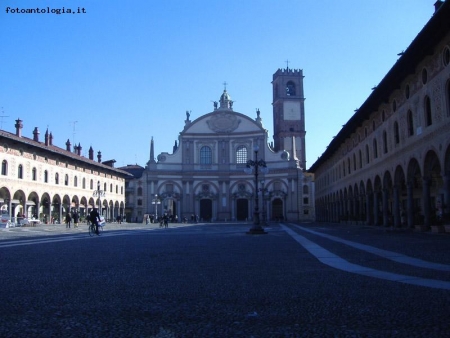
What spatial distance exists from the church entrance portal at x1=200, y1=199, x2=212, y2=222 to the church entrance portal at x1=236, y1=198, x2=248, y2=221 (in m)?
4.35

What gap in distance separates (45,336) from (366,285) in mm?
4058

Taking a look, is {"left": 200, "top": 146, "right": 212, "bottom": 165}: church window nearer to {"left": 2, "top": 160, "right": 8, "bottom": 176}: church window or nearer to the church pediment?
the church pediment

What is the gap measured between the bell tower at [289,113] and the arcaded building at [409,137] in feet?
126

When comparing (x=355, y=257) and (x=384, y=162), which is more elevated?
(x=384, y=162)

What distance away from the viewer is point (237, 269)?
26.3 feet

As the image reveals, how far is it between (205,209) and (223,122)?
46.0 ft

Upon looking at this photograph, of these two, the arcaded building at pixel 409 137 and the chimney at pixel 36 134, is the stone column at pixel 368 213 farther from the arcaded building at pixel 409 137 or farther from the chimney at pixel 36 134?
the chimney at pixel 36 134

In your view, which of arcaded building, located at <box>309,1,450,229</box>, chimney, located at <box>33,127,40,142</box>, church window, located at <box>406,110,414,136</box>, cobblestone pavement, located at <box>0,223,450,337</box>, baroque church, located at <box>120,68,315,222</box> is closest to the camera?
cobblestone pavement, located at <box>0,223,450,337</box>

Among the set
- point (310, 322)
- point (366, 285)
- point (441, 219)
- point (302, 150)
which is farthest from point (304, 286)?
point (302, 150)

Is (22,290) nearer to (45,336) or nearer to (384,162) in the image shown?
(45,336)

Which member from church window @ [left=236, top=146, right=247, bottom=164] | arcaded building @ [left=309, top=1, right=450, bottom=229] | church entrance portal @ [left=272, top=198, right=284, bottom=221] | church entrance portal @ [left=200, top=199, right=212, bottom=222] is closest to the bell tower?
church window @ [left=236, top=146, right=247, bottom=164]

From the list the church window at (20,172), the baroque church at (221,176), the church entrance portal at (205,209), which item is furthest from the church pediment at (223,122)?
the church window at (20,172)

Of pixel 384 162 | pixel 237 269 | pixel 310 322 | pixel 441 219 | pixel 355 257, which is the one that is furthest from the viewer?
pixel 384 162

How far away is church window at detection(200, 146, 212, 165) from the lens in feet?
234
